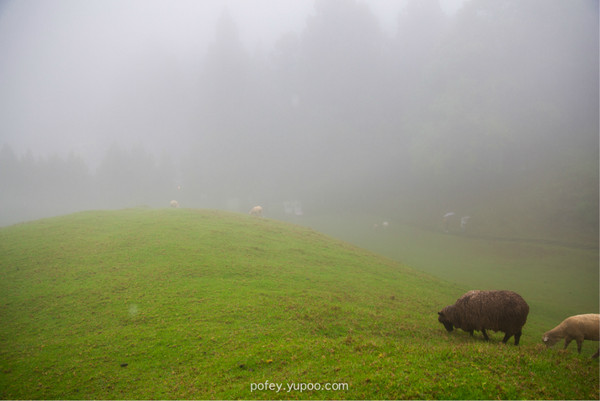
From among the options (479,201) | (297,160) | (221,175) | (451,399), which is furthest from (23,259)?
(297,160)

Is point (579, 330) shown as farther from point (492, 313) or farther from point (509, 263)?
point (509, 263)

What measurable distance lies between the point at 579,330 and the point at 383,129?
Answer: 2018 inches

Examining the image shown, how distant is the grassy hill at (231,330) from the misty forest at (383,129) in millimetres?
24070

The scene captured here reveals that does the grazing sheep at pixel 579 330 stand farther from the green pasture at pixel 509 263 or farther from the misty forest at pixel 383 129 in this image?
the misty forest at pixel 383 129

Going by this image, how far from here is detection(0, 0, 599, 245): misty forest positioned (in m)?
34.9

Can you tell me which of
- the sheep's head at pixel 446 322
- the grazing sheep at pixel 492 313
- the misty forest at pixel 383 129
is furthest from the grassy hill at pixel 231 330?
the misty forest at pixel 383 129

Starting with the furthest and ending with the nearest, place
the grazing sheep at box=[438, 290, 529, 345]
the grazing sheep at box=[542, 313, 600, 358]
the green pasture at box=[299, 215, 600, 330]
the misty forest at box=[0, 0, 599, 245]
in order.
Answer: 1. the misty forest at box=[0, 0, 599, 245]
2. the green pasture at box=[299, 215, 600, 330]
3. the grazing sheep at box=[542, 313, 600, 358]
4. the grazing sheep at box=[438, 290, 529, 345]

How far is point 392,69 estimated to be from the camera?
5725cm

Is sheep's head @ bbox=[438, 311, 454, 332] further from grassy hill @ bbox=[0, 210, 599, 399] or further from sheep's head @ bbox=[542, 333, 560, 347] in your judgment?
sheep's head @ bbox=[542, 333, 560, 347]

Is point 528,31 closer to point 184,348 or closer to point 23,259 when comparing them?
point 184,348

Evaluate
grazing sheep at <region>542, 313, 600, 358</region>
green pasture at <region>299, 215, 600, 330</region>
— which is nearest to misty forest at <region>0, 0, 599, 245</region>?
green pasture at <region>299, 215, 600, 330</region>

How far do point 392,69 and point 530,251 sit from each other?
44430 mm

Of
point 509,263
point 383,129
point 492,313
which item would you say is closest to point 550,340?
point 492,313

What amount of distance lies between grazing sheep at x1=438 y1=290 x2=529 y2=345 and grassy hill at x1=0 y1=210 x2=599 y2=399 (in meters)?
0.55
